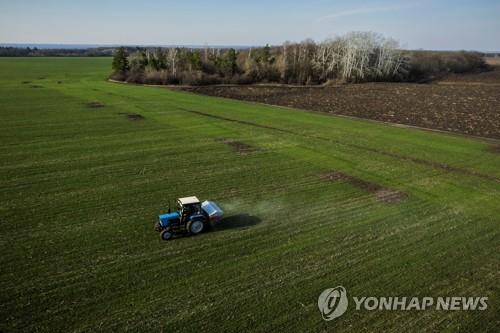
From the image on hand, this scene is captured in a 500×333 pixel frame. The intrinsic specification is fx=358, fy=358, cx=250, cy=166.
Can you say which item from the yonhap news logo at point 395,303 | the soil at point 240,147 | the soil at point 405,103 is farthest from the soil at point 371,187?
the soil at point 405,103

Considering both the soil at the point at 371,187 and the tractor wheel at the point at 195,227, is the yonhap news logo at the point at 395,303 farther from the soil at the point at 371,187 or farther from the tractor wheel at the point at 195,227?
the soil at the point at 371,187

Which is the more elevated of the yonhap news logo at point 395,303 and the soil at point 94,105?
the soil at point 94,105

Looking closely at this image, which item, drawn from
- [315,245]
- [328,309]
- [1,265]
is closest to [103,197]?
[1,265]

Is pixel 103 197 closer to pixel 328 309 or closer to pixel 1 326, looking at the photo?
pixel 1 326

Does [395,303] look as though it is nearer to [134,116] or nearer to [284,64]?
[134,116]

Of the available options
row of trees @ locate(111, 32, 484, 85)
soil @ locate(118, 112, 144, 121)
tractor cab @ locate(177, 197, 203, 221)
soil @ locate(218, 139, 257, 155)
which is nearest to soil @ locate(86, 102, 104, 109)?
soil @ locate(118, 112, 144, 121)
